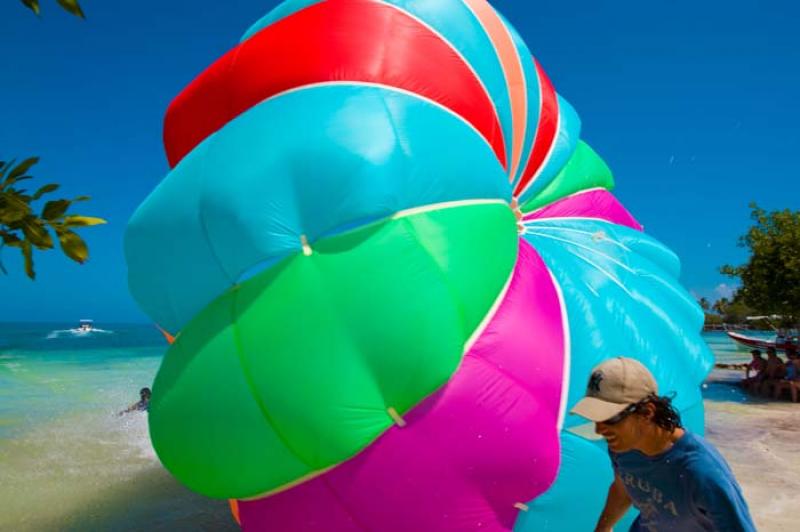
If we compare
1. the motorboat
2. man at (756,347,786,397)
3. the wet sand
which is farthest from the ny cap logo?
the motorboat

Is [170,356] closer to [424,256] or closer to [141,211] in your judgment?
[141,211]

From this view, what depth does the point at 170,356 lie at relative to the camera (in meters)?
3.46

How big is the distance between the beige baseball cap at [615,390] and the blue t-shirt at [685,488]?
Answer: 21cm

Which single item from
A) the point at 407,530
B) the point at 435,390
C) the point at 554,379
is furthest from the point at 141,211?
the point at 554,379

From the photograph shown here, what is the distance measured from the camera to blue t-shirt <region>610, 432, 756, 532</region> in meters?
1.86

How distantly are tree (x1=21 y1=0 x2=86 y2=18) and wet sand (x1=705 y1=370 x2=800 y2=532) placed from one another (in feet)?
18.9

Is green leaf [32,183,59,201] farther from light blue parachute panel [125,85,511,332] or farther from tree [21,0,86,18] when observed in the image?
light blue parachute panel [125,85,511,332]

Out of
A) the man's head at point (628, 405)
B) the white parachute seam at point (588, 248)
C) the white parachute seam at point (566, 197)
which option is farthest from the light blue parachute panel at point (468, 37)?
the man's head at point (628, 405)

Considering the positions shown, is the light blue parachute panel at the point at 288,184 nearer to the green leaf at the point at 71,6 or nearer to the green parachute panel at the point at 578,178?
the green parachute panel at the point at 578,178

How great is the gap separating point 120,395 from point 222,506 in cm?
1258

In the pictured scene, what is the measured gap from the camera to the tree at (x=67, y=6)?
1091 millimetres

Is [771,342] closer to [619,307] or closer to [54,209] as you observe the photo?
[619,307]

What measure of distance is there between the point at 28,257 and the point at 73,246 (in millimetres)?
102

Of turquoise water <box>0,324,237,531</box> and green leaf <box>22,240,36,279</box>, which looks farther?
turquoise water <box>0,324,237,531</box>
